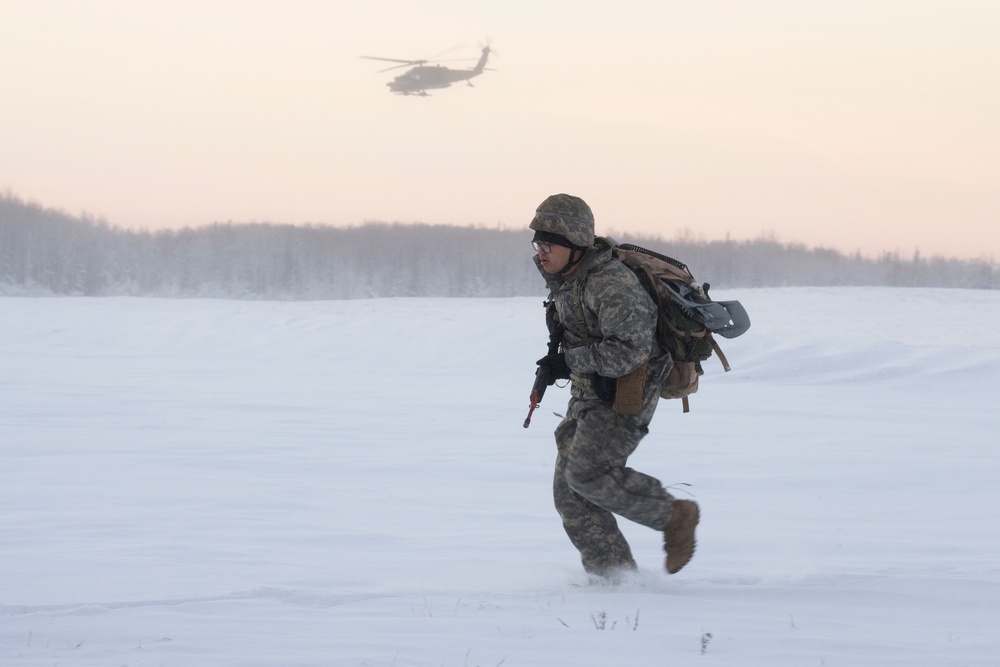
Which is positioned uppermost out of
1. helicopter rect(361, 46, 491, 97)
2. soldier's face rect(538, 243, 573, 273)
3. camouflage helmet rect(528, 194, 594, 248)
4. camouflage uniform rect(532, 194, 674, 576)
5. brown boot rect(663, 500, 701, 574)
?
helicopter rect(361, 46, 491, 97)

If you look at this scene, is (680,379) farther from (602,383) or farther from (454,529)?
(454,529)

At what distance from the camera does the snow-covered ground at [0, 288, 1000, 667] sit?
4.02m

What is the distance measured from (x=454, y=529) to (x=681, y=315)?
2.49 metres

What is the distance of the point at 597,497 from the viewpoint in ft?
15.5

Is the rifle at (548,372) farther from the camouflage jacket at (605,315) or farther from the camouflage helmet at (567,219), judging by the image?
the camouflage helmet at (567,219)

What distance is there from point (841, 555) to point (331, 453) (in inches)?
195

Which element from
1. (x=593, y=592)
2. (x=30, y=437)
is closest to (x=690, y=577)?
(x=593, y=592)

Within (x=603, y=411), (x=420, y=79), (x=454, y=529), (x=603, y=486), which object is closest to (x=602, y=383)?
(x=603, y=411)

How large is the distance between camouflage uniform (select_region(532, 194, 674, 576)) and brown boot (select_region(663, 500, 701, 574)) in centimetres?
4

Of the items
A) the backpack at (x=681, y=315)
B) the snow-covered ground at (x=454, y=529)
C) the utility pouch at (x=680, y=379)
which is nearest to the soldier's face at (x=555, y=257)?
the backpack at (x=681, y=315)

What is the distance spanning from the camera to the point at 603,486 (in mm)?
4699

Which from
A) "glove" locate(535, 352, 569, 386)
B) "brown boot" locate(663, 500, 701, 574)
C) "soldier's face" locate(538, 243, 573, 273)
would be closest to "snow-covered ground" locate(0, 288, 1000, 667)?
"brown boot" locate(663, 500, 701, 574)

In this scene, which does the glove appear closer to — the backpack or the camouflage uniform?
the camouflage uniform

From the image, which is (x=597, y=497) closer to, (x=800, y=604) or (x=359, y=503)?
(x=800, y=604)
